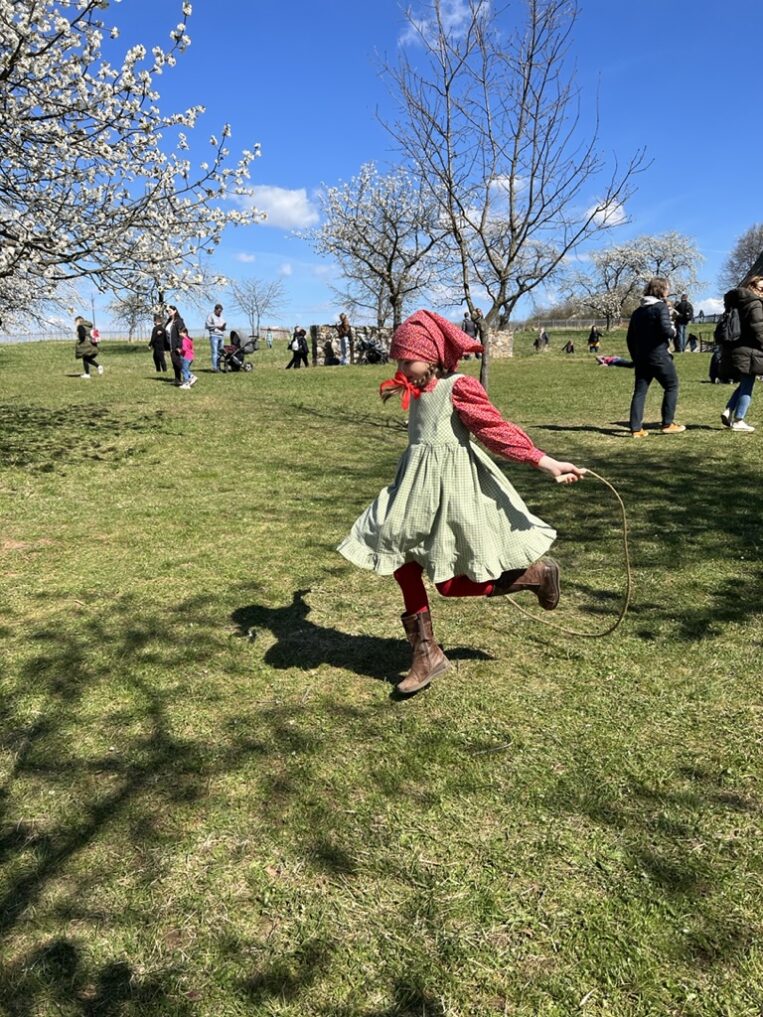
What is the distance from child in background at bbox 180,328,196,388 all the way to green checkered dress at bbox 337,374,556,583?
50.7ft

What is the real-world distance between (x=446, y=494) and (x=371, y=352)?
2464 centimetres

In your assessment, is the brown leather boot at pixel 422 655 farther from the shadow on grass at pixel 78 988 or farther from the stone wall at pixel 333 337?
the stone wall at pixel 333 337

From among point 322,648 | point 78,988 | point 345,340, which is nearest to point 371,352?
point 345,340

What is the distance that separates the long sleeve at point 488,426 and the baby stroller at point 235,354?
20.6m

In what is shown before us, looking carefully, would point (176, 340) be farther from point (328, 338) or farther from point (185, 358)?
point (328, 338)

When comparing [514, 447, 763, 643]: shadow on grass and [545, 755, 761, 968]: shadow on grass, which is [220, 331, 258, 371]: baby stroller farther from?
[545, 755, 761, 968]: shadow on grass

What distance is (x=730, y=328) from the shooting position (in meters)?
9.20

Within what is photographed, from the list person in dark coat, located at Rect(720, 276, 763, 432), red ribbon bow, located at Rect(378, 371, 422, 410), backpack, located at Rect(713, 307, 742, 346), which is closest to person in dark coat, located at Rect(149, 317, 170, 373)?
backpack, located at Rect(713, 307, 742, 346)

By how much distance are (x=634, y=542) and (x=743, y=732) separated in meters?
2.92

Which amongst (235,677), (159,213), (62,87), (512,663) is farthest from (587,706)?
(62,87)

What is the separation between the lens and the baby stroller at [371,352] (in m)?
27.3

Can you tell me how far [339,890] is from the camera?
2373mm

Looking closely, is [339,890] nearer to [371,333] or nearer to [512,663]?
[512,663]

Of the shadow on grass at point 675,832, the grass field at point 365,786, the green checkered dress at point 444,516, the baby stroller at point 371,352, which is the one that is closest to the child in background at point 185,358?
the baby stroller at point 371,352
